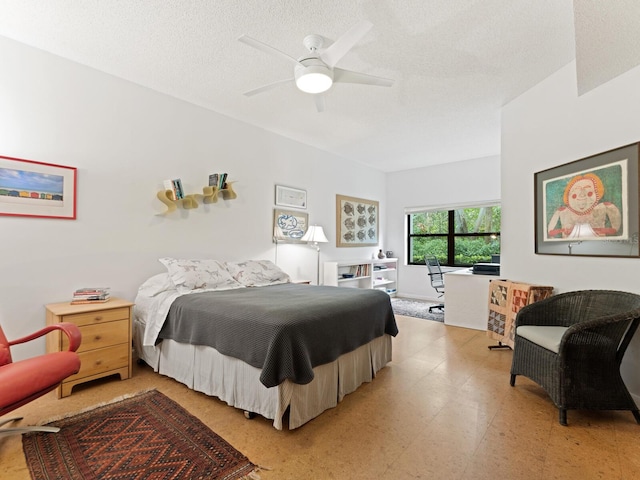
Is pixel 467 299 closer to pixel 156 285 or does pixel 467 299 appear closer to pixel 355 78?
pixel 355 78

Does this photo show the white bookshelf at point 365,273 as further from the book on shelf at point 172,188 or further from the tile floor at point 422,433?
the book on shelf at point 172,188

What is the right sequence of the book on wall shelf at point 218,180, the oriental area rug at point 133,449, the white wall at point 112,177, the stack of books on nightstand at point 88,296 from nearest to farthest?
the oriental area rug at point 133,449 → the white wall at point 112,177 → the stack of books on nightstand at point 88,296 → the book on wall shelf at point 218,180

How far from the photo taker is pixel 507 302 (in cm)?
336

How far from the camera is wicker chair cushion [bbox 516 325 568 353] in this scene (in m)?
2.15

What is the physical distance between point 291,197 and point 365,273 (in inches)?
83.7

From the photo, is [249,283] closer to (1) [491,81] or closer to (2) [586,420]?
(2) [586,420]

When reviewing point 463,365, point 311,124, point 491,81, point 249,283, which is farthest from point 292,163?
point 463,365

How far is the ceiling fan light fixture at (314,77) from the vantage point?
2176mm

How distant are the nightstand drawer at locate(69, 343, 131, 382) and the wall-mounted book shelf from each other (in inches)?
54.9

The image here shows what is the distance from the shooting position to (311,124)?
4.26m

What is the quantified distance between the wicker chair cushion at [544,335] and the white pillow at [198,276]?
261 centimetres

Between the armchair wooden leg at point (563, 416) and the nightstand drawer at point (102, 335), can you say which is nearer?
the armchair wooden leg at point (563, 416)

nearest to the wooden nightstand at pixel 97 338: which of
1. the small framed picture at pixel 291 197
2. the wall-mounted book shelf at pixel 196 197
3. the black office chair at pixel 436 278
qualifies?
the wall-mounted book shelf at pixel 196 197

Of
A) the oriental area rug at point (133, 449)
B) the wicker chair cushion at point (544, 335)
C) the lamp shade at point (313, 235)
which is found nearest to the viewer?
the oriental area rug at point (133, 449)
